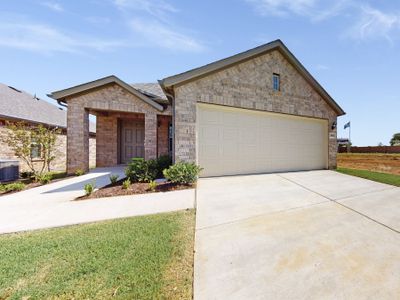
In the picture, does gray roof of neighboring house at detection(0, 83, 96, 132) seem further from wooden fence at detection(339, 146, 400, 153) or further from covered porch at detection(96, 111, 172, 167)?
wooden fence at detection(339, 146, 400, 153)

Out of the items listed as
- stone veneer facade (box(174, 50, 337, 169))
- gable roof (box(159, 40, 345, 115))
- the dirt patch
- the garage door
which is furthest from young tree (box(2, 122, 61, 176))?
the dirt patch

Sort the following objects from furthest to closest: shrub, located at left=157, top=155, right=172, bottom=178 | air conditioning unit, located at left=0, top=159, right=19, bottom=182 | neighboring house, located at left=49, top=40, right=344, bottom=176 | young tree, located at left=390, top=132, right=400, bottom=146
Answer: young tree, located at left=390, top=132, right=400, bottom=146, air conditioning unit, located at left=0, top=159, right=19, bottom=182, shrub, located at left=157, top=155, right=172, bottom=178, neighboring house, located at left=49, top=40, right=344, bottom=176

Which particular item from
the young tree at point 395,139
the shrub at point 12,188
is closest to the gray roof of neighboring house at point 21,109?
the shrub at point 12,188

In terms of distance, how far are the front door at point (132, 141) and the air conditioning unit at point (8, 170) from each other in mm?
5034

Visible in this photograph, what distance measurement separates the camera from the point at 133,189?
6.03 meters

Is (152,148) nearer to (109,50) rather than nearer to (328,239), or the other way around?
(109,50)

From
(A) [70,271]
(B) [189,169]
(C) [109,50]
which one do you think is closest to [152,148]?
(B) [189,169]

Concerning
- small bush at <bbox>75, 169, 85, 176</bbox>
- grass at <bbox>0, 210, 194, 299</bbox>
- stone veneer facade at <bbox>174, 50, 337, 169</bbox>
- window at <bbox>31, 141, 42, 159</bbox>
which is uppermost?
stone veneer facade at <bbox>174, 50, 337, 169</bbox>

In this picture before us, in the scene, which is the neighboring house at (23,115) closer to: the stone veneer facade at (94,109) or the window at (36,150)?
the window at (36,150)

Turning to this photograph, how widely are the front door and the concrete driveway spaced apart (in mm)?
8321

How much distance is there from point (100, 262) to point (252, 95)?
320 inches

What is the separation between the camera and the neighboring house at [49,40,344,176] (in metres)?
7.37

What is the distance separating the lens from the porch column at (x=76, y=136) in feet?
28.5

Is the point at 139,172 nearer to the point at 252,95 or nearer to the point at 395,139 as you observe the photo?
the point at 252,95
